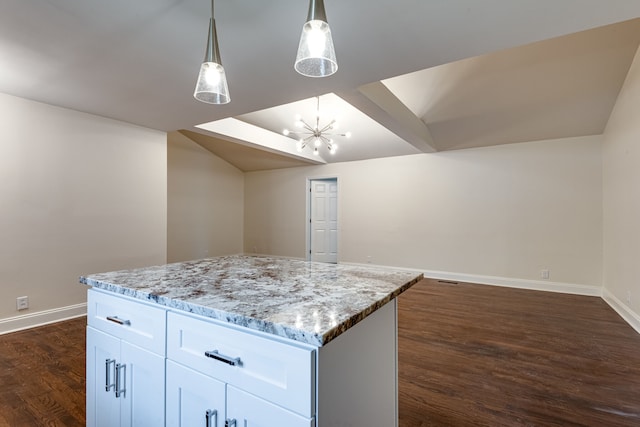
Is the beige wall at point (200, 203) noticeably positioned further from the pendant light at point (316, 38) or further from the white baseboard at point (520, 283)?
the pendant light at point (316, 38)

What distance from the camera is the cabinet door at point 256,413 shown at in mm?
814

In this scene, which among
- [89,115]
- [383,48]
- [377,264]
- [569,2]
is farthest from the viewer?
[377,264]

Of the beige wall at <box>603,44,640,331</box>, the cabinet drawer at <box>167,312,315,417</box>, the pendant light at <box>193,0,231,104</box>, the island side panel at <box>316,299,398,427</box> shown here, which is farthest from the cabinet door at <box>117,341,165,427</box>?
the beige wall at <box>603,44,640,331</box>

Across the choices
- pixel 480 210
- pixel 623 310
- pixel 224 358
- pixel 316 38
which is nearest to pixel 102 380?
pixel 224 358

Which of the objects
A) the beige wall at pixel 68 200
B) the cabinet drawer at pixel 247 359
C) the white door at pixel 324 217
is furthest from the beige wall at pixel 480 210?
the cabinet drawer at pixel 247 359

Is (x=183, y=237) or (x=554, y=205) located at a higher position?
(x=554, y=205)

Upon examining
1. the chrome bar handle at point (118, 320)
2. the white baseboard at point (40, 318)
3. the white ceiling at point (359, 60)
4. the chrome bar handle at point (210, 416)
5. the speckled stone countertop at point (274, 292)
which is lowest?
the white baseboard at point (40, 318)

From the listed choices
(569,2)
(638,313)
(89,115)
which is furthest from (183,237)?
(638,313)

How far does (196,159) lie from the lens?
6535 millimetres

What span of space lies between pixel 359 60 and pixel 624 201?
3438mm

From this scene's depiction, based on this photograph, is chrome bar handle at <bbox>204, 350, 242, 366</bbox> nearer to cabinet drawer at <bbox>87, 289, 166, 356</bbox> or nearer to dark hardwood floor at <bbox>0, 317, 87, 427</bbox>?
cabinet drawer at <bbox>87, 289, 166, 356</bbox>

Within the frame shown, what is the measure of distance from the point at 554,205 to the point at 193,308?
5.29m

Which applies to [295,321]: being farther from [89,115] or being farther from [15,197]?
[89,115]

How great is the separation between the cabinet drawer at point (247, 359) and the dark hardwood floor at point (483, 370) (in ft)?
4.15
